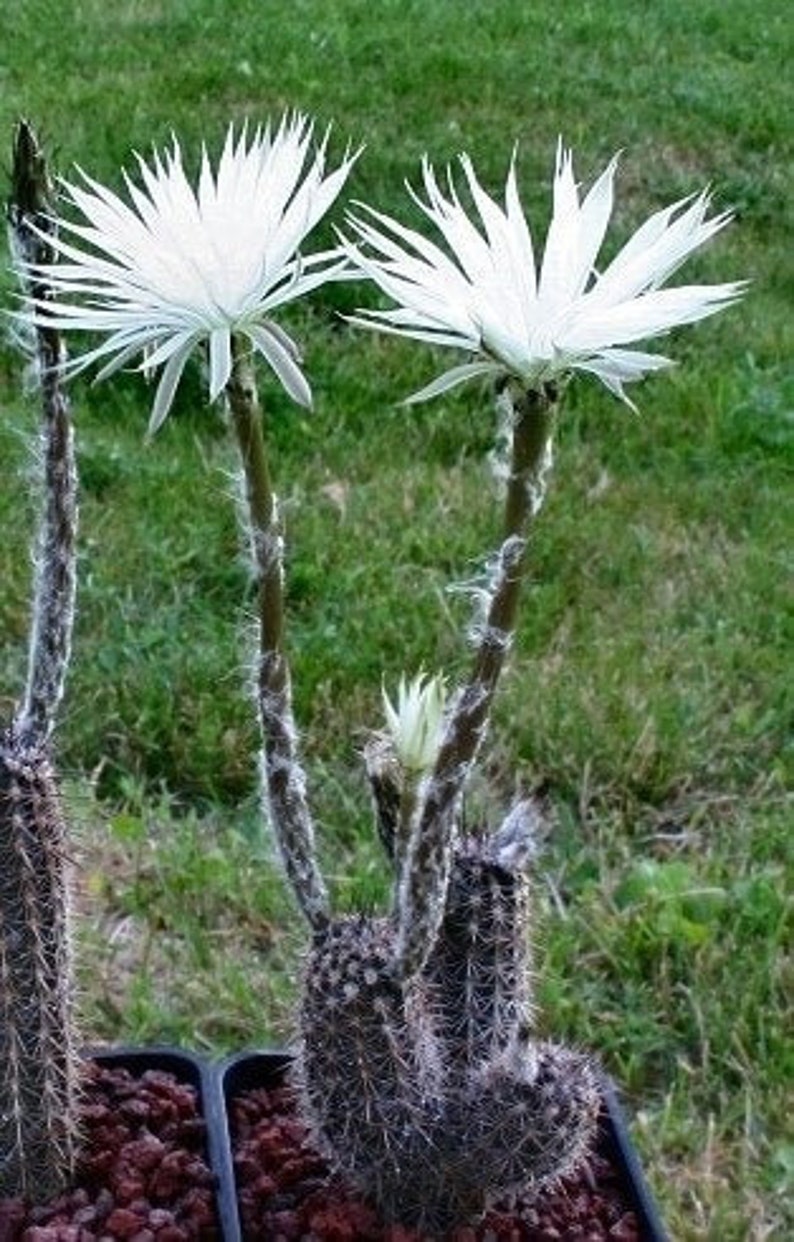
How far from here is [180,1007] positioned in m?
3.03

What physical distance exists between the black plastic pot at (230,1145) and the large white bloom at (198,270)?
2.73 feet

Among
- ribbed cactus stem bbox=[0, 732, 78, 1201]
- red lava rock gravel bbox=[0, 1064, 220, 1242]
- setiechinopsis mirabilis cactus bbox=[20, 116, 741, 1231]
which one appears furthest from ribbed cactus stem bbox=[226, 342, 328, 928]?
red lava rock gravel bbox=[0, 1064, 220, 1242]

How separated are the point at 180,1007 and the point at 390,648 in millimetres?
1133

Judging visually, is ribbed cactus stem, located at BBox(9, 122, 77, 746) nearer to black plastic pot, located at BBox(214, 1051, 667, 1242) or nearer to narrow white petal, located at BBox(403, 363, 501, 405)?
narrow white petal, located at BBox(403, 363, 501, 405)

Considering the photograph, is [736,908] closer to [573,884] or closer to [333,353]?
[573,884]

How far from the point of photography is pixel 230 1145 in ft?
7.04

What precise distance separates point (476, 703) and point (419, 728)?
125 millimetres

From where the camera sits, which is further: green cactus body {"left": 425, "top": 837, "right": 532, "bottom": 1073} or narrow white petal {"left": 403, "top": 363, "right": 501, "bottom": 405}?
green cactus body {"left": 425, "top": 837, "right": 532, "bottom": 1073}

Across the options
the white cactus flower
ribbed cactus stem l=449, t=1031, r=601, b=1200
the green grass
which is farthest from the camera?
the green grass

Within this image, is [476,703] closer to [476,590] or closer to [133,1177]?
[476,590]

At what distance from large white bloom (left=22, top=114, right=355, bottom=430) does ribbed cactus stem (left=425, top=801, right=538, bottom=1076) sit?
56 centimetres

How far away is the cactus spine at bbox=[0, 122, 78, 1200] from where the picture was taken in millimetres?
1877

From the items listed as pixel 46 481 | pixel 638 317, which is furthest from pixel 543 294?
pixel 46 481

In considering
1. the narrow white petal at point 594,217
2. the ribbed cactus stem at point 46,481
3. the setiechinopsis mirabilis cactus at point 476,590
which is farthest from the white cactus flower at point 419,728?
the narrow white petal at point 594,217
